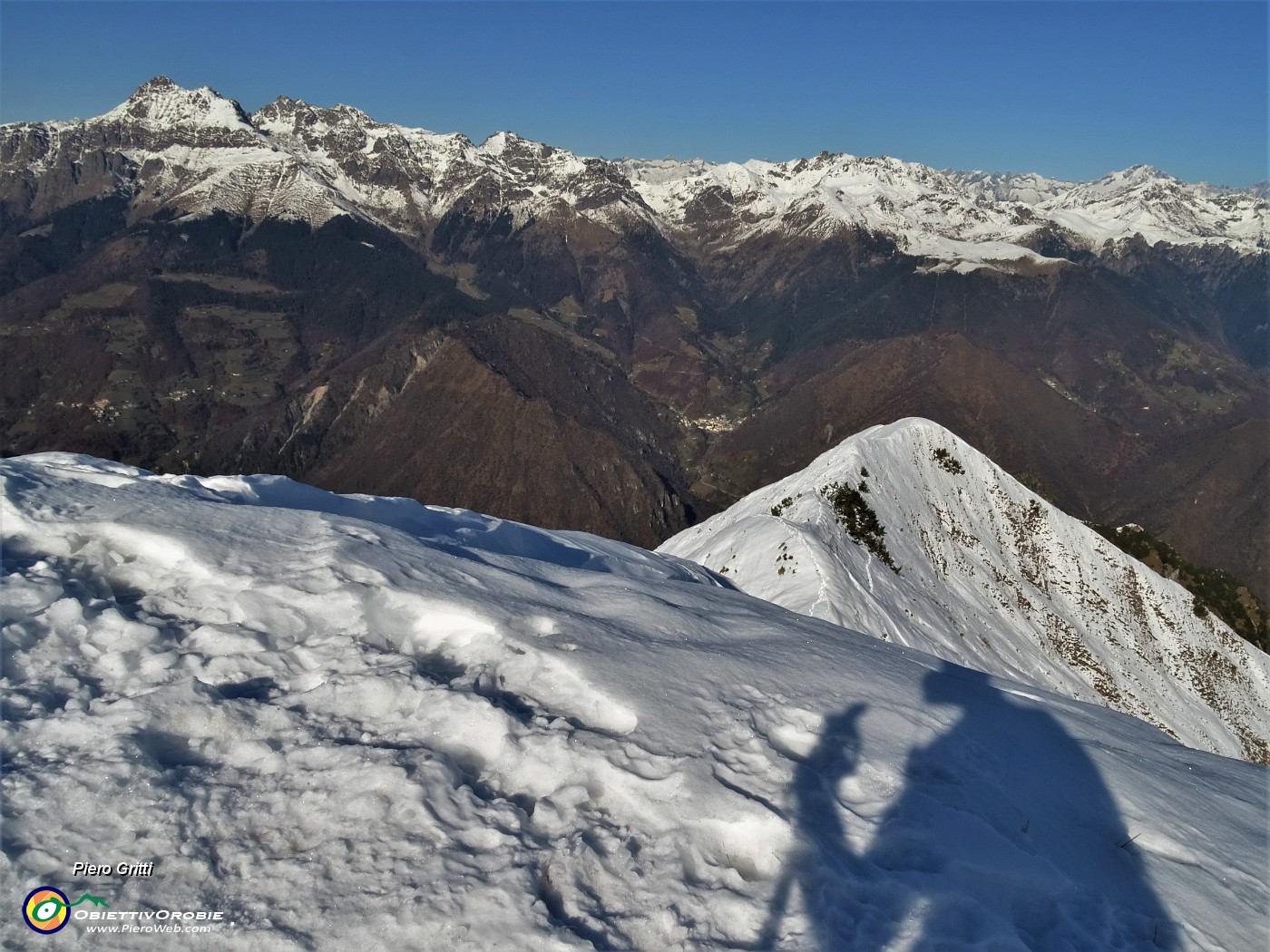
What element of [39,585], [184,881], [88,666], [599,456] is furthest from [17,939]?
[599,456]

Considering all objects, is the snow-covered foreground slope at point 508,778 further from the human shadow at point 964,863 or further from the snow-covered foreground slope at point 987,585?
the snow-covered foreground slope at point 987,585

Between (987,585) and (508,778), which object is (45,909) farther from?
(987,585)

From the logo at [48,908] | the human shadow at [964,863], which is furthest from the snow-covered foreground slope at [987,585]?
the logo at [48,908]

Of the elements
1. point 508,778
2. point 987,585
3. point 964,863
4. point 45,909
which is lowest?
point 45,909

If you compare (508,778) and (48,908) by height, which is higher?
(508,778)

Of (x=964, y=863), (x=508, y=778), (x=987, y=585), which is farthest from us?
(x=987, y=585)

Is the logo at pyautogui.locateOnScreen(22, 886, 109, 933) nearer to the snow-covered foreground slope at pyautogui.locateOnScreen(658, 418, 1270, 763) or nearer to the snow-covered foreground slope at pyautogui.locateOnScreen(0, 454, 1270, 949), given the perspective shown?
the snow-covered foreground slope at pyautogui.locateOnScreen(0, 454, 1270, 949)

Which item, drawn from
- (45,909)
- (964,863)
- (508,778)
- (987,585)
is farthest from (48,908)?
(987,585)

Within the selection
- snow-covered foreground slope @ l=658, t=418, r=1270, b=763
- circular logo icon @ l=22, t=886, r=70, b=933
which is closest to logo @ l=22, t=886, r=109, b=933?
circular logo icon @ l=22, t=886, r=70, b=933

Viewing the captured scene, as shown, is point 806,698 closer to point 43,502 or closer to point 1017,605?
point 43,502
